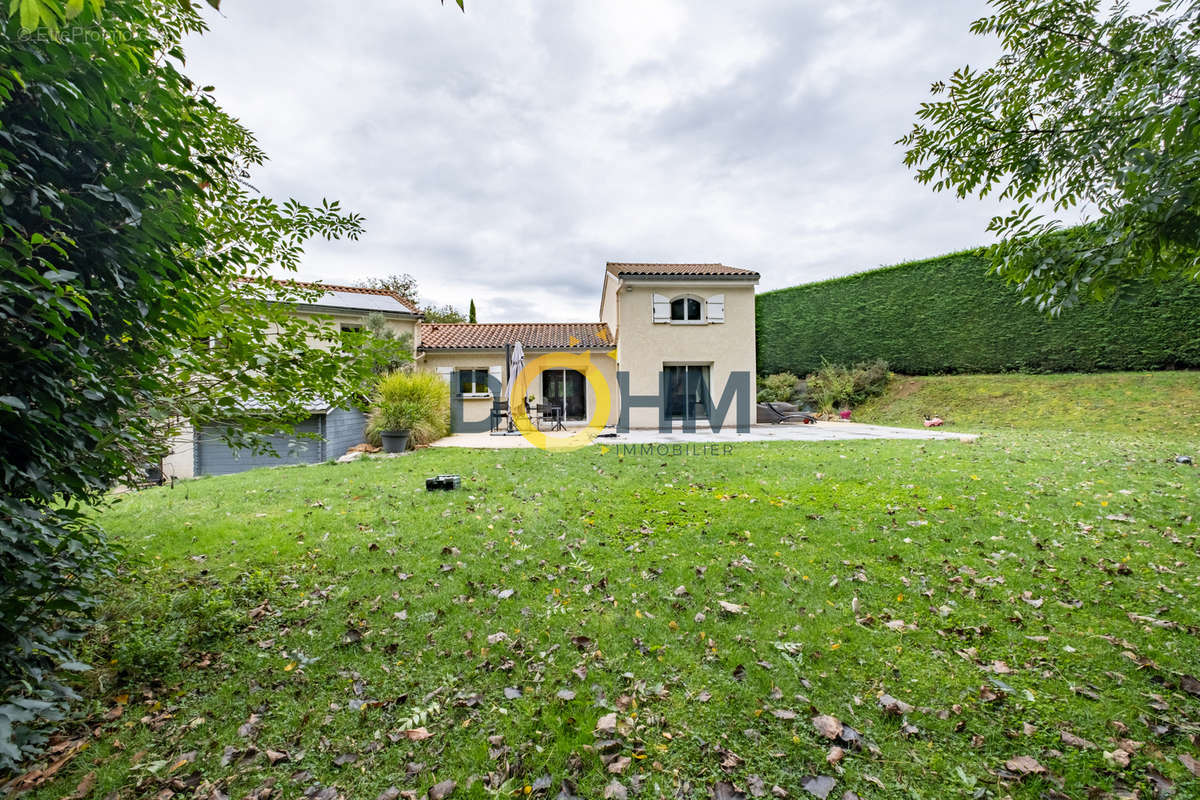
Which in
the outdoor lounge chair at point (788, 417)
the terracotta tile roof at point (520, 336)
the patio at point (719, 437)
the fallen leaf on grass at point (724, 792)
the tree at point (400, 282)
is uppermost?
the tree at point (400, 282)

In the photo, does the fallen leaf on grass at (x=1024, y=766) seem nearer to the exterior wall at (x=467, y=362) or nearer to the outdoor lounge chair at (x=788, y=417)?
the outdoor lounge chair at (x=788, y=417)

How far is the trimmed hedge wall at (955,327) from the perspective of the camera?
12797mm

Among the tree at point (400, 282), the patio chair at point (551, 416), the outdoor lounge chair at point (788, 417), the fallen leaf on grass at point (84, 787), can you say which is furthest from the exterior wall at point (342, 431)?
the tree at point (400, 282)

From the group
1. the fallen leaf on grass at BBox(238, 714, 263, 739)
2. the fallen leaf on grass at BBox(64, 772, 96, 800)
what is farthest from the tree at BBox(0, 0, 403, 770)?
the fallen leaf on grass at BBox(238, 714, 263, 739)

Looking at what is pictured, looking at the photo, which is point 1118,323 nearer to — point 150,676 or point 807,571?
point 807,571

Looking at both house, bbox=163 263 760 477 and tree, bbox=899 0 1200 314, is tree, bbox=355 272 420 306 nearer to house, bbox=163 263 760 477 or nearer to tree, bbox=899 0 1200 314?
house, bbox=163 263 760 477

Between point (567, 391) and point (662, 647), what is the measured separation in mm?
14715

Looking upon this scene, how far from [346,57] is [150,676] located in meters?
5.18

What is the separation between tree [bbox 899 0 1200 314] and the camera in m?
2.72

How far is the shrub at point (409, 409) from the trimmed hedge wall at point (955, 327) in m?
15.5

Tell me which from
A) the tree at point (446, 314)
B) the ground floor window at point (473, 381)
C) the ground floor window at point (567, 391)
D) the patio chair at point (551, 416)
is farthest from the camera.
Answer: the tree at point (446, 314)

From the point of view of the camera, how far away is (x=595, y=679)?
2.67m

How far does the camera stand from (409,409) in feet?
37.4

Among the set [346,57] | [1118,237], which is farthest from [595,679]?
[346,57]
